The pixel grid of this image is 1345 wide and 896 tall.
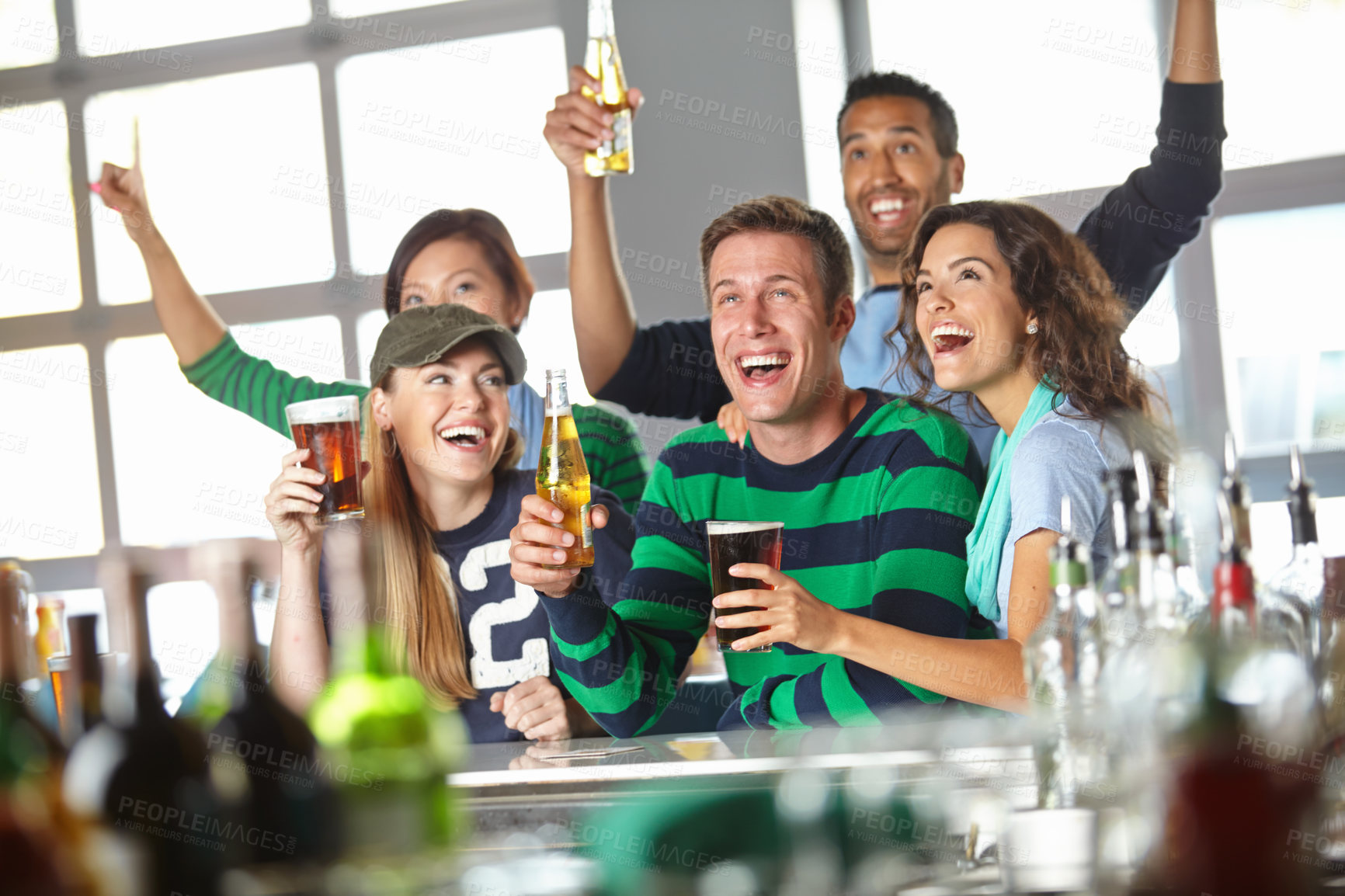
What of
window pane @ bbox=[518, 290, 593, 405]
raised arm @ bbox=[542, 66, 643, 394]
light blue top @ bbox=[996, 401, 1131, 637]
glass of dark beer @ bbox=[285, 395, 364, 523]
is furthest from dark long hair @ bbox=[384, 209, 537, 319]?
window pane @ bbox=[518, 290, 593, 405]

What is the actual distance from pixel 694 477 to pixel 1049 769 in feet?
3.14

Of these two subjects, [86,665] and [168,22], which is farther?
[168,22]

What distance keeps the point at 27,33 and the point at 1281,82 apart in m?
4.80

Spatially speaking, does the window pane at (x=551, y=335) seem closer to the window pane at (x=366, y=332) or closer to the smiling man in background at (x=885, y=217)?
the window pane at (x=366, y=332)

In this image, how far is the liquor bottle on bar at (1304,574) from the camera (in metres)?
0.93

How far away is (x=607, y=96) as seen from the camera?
81.0 inches

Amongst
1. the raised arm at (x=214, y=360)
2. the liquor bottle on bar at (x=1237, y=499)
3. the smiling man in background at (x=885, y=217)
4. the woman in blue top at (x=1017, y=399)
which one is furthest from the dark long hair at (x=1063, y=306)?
the raised arm at (x=214, y=360)

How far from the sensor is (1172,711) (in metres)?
0.71

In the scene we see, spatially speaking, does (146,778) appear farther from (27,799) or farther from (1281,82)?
(1281,82)

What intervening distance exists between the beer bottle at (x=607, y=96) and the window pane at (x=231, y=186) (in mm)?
2603

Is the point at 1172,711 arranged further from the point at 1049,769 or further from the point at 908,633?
the point at 908,633

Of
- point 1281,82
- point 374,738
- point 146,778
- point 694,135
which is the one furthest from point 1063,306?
point 1281,82

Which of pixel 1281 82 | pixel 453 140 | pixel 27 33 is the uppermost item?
pixel 27 33

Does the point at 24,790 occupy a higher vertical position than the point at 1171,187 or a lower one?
lower
